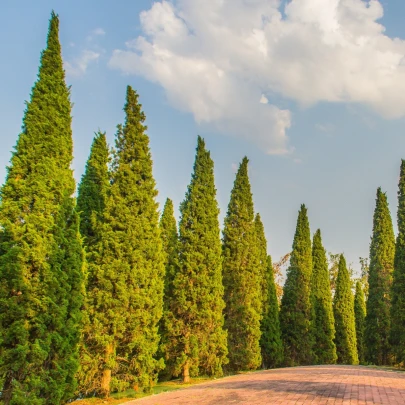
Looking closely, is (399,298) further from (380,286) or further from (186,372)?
(186,372)

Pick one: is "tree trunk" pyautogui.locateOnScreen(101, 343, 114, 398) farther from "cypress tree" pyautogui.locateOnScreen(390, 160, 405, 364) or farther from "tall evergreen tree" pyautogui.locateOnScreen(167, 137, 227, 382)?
"cypress tree" pyautogui.locateOnScreen(390, 160, 405, 364)

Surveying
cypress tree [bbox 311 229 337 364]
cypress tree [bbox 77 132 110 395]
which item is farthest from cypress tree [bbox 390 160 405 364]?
cypress tree [bbox 77 132 110 395]

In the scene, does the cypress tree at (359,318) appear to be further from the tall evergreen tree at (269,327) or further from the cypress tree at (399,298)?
the cypress tree at (399,298)

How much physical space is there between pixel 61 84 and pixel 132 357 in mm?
8510

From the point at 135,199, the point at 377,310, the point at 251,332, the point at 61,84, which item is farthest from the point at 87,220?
the point at 377,310

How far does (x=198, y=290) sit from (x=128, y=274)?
15.9 feet

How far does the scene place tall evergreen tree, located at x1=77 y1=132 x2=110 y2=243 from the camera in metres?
15.9

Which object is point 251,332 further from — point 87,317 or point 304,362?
point 87,317

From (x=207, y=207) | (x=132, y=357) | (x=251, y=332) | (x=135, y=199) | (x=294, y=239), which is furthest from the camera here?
(x=294, y=239)

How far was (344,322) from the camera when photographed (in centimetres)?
3244

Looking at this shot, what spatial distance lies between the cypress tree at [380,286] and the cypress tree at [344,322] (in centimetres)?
478

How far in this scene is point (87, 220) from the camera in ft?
51.3

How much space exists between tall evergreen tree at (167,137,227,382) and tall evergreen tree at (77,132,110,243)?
376 centimetres

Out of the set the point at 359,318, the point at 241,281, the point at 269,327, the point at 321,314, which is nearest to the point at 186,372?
the point at 241,281
